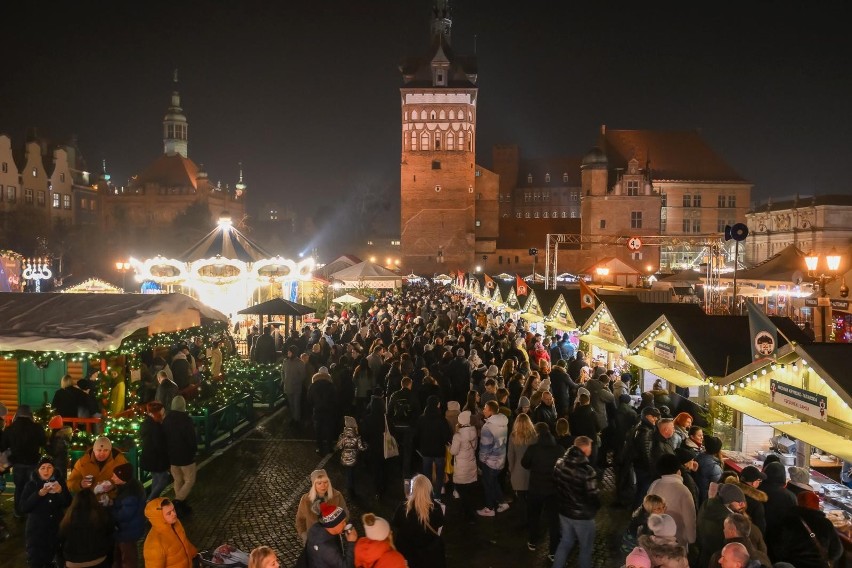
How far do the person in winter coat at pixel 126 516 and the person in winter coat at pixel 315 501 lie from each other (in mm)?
1416

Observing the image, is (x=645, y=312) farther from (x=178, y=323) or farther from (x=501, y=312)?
(x=501, y=312)

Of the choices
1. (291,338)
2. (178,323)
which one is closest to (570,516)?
(178,323)

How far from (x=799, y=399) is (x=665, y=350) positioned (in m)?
3.67

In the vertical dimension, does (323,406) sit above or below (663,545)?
below

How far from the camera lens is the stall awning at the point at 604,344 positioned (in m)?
12.7

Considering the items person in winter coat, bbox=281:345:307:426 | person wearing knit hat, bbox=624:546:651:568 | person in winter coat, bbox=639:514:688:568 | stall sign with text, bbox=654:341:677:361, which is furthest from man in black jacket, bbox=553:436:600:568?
person in winter coat, bbox=281:345:307:426

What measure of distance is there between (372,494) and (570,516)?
3.39m

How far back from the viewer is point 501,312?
25094 mm

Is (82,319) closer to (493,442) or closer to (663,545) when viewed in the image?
(493,442)

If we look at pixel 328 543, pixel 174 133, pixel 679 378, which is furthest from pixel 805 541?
pixel 174 133

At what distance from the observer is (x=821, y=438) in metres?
6.51

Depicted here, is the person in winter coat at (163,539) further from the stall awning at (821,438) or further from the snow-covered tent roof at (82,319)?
the stall awning at (821,438)

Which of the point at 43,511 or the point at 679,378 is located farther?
the point at 679,378

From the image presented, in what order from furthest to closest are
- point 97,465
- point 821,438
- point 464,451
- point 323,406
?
point 323,406 → point 464,451 → point 821,438 → point 97,465
